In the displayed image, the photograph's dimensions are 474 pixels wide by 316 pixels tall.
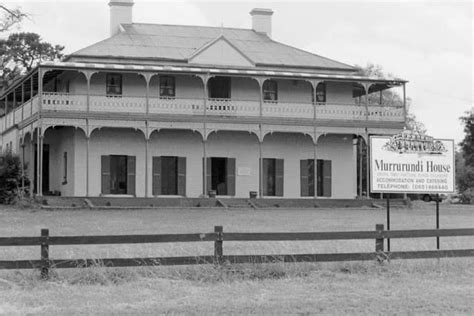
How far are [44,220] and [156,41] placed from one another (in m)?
16.8

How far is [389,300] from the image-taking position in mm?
13633

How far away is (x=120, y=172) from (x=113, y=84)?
3972mm

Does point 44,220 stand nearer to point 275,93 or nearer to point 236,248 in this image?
point 236,248

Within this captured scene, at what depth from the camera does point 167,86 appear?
41.4m

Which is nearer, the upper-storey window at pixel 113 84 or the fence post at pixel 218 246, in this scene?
the fence post at pixel 218 246

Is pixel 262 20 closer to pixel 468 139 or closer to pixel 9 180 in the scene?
pixel 9 180

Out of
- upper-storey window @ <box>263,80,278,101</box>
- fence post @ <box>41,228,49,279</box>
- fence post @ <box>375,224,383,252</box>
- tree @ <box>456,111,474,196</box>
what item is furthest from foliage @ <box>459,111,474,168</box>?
fence post @ <box>41,228,49,279</box>

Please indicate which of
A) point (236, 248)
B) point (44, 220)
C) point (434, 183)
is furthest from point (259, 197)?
→ point (434, 183)

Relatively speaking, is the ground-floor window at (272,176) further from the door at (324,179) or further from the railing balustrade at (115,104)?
the railing balustrade at (115,104)

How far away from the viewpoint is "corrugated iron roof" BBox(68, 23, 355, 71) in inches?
1651

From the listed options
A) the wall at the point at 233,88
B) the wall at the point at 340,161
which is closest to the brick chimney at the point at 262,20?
the wall at the point at 233,88

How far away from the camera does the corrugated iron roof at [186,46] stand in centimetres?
4194

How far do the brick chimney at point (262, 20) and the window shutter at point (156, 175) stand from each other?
12201 mm

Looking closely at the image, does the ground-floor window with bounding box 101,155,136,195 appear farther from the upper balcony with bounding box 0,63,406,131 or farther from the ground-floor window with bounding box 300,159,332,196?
the ground-floor window with bounding box 300,159,332,196
